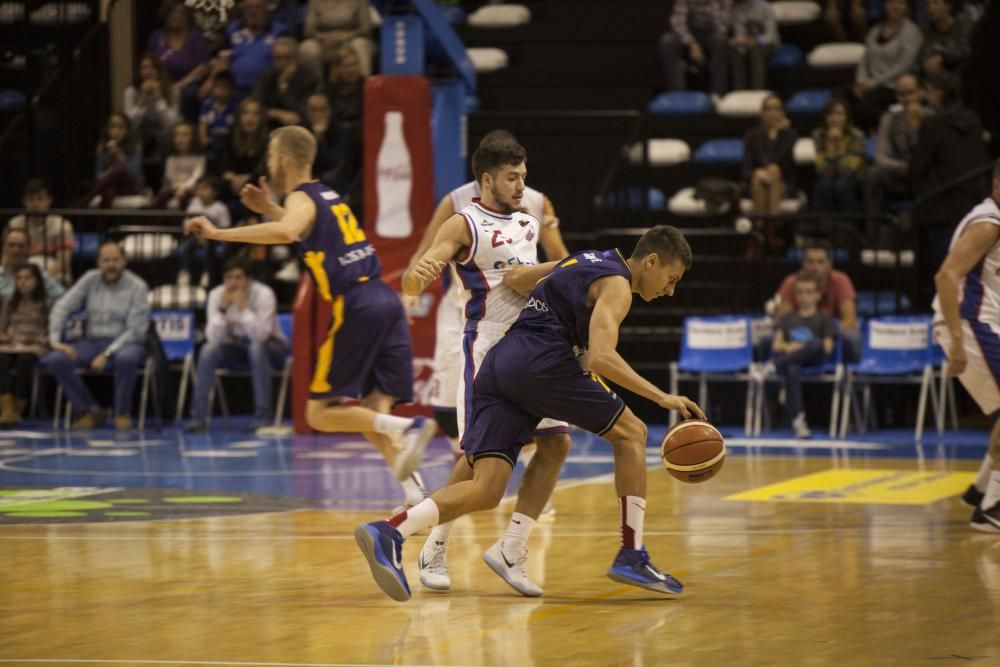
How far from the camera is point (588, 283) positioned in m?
6.27

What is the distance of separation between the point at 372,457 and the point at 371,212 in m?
2.41

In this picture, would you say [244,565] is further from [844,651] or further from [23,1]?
[23,1]

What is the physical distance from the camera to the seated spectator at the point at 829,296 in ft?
45.9

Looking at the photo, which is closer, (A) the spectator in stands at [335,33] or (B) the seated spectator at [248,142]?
(B) the seated spectator at [248,142]

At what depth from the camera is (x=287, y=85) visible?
1683 cm

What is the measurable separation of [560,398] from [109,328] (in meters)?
9.16

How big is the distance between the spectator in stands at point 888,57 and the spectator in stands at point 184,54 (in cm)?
711

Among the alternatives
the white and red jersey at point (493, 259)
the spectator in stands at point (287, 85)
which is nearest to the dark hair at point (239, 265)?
the spectator in stands at point (287, 85)

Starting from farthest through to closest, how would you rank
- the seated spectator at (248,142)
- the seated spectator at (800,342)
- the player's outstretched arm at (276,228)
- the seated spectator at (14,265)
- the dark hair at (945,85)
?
the seated spectator at (248,142), the dark hair at (945,85), the seated spectator at (14,265), the seated spectator at (800,342), the player's outstretched arm at (276,228)

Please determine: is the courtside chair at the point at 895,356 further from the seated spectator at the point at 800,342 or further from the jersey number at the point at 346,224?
the jersey number at the point at 346,224

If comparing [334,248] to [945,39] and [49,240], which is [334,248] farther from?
[945,39]

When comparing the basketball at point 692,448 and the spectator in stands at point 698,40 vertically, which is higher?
the spectator in stands at point 698,40

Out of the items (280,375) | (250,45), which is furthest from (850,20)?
(280,375)

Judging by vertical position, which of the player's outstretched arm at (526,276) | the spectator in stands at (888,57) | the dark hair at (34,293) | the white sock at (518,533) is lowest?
the white sock at (518,533)
